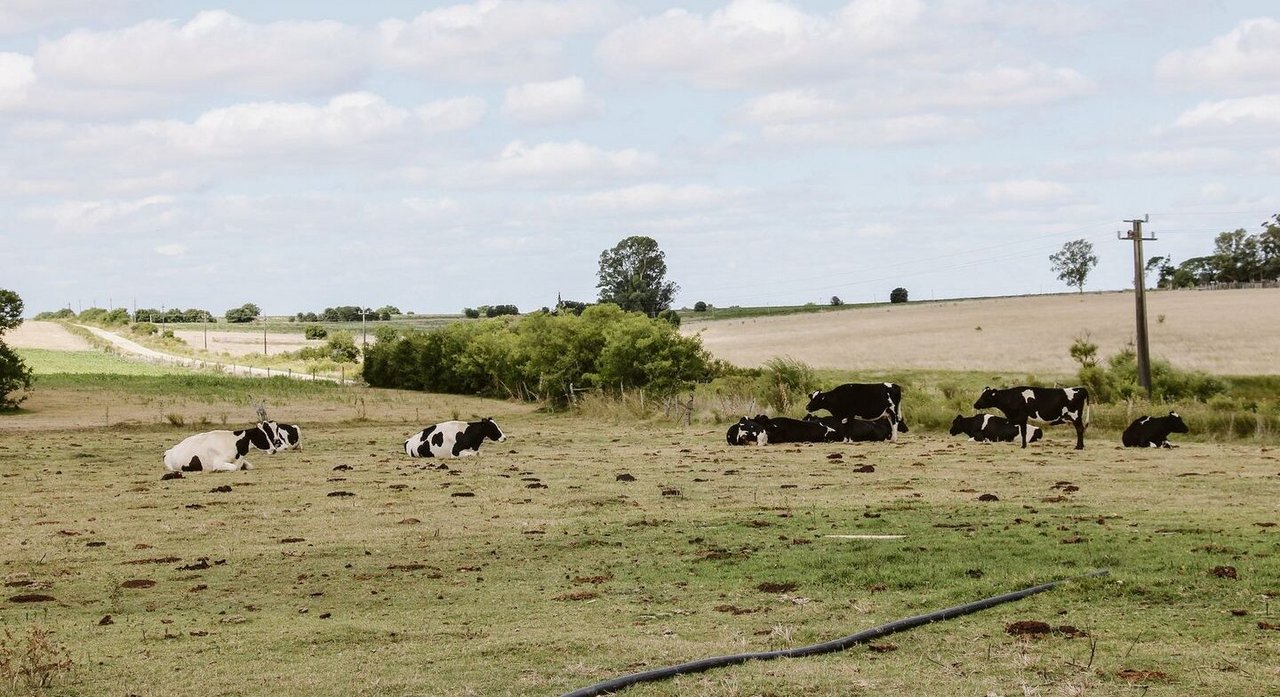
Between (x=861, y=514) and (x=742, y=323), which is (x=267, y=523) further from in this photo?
(x=742, y=323)

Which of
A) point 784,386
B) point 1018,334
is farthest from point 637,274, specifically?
point 784,386

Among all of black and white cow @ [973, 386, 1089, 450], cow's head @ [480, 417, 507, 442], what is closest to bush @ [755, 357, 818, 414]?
black and white cow @ [973, 386, 1089, 450]

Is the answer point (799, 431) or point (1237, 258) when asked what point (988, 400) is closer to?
point (799, 431)

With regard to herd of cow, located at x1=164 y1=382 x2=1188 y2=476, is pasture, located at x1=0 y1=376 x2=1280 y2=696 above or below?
below

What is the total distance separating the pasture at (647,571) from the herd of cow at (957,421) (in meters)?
1.87

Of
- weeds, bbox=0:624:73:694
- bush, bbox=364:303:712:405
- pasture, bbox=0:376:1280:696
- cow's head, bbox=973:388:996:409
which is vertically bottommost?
pasture, bbox=0:376:1280:696

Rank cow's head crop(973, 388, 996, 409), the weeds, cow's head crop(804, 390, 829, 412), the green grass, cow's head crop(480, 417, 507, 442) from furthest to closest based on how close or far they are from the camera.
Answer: the green grass
cow's head crop(804, 390, 829, 412)
cow's head crop(973, 388, 996, 409)
cow's head crop(480, 417, 507, 442)
the weeds

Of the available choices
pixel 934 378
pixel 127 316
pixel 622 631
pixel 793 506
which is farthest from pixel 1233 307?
pixel 127 316

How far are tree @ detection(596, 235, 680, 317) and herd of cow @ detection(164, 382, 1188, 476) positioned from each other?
104810 mm

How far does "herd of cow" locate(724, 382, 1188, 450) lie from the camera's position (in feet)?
86.5

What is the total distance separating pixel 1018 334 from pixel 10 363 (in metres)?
63.0

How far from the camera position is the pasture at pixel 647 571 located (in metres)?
8.31

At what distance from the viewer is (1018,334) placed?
289 feet

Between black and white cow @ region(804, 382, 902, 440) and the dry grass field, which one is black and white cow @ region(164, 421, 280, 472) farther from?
the dry grass field
